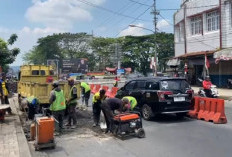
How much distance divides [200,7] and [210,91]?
13.6 meters

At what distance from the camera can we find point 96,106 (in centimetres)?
1013

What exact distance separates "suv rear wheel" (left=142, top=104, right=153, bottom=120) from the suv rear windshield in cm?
94

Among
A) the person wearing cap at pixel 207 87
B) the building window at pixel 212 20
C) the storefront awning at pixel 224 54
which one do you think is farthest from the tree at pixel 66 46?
the person wearing cap at pixel 207 87

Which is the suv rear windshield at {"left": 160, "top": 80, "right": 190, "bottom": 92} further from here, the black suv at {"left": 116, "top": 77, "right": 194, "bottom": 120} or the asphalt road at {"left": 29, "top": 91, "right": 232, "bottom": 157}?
the asphalt road at {"left": 29, "top": 91, "right": 232, "bottom": 157}

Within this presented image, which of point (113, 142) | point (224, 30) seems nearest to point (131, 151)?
point (113, 142)

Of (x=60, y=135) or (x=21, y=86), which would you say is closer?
(x=60, y=135)

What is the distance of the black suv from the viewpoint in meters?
10.8

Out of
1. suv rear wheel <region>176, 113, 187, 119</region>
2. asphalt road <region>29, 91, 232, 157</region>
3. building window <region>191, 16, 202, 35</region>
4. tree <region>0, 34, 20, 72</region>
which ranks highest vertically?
building window <region>191, 16, 202, 35</region>

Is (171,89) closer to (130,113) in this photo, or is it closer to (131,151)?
(130,113)

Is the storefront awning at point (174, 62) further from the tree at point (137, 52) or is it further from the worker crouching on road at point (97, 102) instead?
the tree at point (137, 52)

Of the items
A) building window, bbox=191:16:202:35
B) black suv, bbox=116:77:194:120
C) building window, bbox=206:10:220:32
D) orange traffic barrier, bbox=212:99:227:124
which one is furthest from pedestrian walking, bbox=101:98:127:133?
building window, bbox=191:16:202:35

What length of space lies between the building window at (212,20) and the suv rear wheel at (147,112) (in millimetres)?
16741

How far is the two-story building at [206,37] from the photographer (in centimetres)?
2416

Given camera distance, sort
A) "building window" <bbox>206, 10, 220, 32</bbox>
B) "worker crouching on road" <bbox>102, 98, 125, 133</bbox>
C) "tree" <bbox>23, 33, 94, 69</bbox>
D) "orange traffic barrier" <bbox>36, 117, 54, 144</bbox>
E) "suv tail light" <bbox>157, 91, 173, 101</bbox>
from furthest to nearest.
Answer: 1. "tree" <bbox>23, 33, 94, 69</bbox>
2. "building window" <bbox>206, 10, 220, 32</bbox>
3. "suv tail light" <bbox>157, 91, 173, 101</bbox>
4. "worker crouching on road" <bbox>102, 98, 125, 133</bbox>
5. "orange traffic barrier" <bbox>36, 117, 54, 144</bbox>
